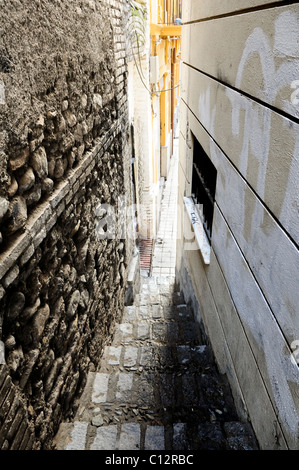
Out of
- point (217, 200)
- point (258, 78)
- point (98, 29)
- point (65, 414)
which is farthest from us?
point (98, 29)

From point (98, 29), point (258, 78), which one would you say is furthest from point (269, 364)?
point (98, 29)

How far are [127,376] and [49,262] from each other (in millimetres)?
1618

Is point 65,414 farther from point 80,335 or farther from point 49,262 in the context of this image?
point 49,262

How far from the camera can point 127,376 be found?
313 cm

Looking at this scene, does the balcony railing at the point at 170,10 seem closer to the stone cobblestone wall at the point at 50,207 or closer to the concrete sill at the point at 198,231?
the stone cobblestone wall at the point at 50,207

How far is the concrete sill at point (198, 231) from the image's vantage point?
3.28 meters

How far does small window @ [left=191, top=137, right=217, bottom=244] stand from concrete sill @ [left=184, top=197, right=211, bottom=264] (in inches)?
2.4

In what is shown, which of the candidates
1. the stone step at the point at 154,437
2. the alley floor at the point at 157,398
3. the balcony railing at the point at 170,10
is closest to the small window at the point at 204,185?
the alley floor at the point at 157,398

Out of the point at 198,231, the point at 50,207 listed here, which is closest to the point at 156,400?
the point at 198,231

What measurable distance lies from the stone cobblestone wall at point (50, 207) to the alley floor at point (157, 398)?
0.21 m

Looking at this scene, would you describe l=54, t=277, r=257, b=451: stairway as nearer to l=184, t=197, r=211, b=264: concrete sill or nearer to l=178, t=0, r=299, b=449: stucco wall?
l=178, t=0, r=299, b=449: stucco wall

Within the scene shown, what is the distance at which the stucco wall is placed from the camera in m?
1.44

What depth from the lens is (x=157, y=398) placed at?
2875mm

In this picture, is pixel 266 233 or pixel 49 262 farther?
pixel 49 262
